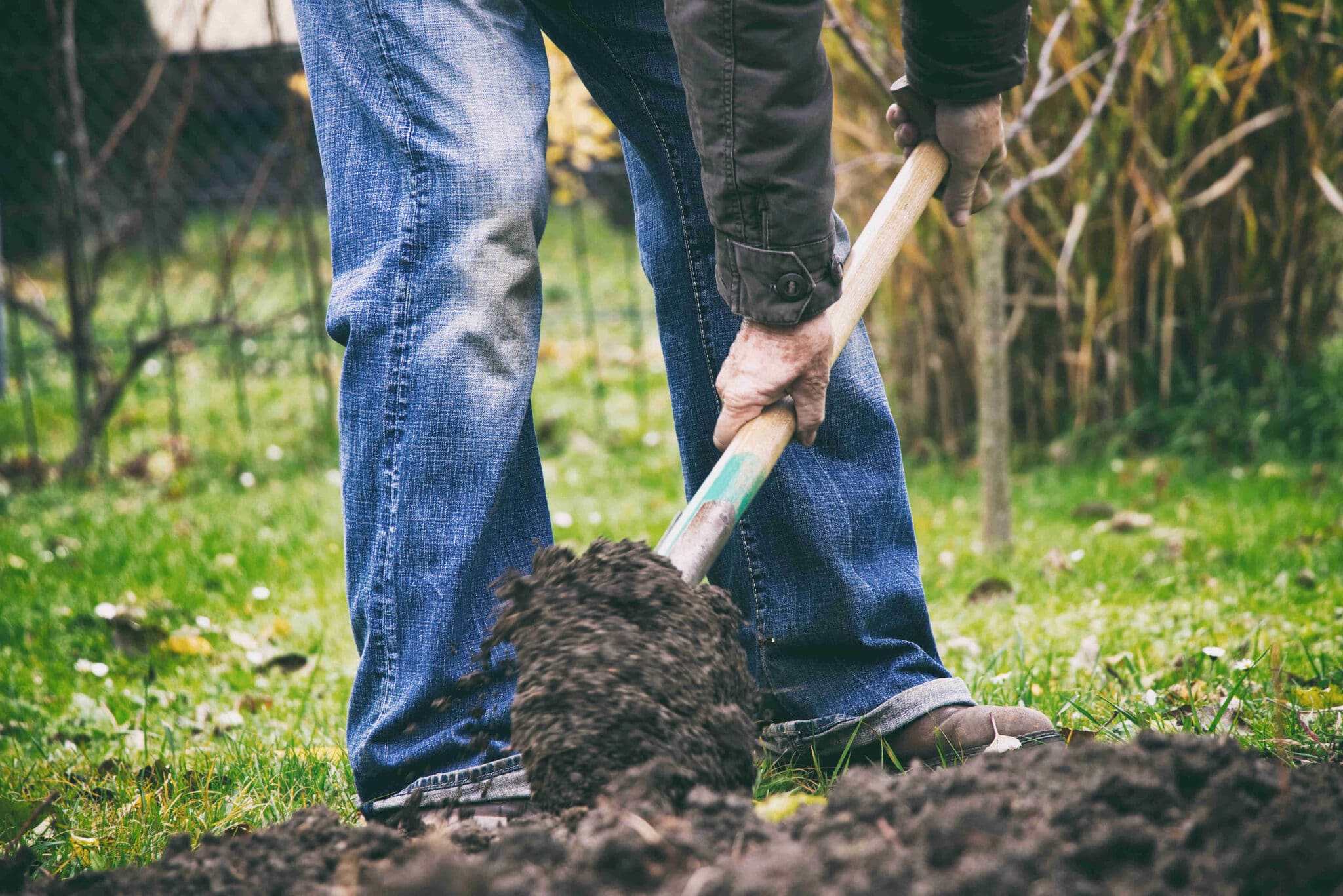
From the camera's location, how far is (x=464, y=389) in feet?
4.88

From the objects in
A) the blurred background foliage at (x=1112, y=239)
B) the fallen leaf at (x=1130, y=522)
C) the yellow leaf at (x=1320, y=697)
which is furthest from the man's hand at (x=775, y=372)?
the fallen leaf at (x=1130, y=522)

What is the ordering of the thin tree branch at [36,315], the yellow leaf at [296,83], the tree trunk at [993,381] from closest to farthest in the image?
the tree trunk at [993,381], the yellow leaf at [296,83], the thin tree branch at [36,315]

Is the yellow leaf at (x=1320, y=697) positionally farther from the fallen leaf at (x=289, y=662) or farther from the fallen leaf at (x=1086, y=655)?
the fallen leaf at (x=289, y=662)

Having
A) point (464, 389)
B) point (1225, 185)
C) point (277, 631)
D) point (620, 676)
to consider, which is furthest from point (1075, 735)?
point (1225, 185)

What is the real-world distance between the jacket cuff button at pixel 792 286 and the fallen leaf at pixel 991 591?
64.3 inches

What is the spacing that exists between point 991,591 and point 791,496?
4.25 ft

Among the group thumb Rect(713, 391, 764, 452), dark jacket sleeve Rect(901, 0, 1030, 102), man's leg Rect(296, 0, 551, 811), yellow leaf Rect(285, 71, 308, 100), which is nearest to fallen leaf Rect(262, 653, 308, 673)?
man's leg Rect(296, 0, 551, 811)

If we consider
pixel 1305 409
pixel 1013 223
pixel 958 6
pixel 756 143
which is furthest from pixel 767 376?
pixel 1305 409

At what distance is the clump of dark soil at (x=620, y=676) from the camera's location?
3.98 ft

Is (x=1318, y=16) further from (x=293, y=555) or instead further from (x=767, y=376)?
(x=293, y=555)

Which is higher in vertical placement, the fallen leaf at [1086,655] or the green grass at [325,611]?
the green grass at [325,611]

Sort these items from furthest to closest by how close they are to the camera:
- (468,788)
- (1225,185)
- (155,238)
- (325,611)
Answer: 1. (155,238)
2. (1225,185)
3. (325,611)
4. (468,788)

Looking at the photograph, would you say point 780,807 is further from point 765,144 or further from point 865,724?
point 765,144

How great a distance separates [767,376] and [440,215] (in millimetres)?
525
